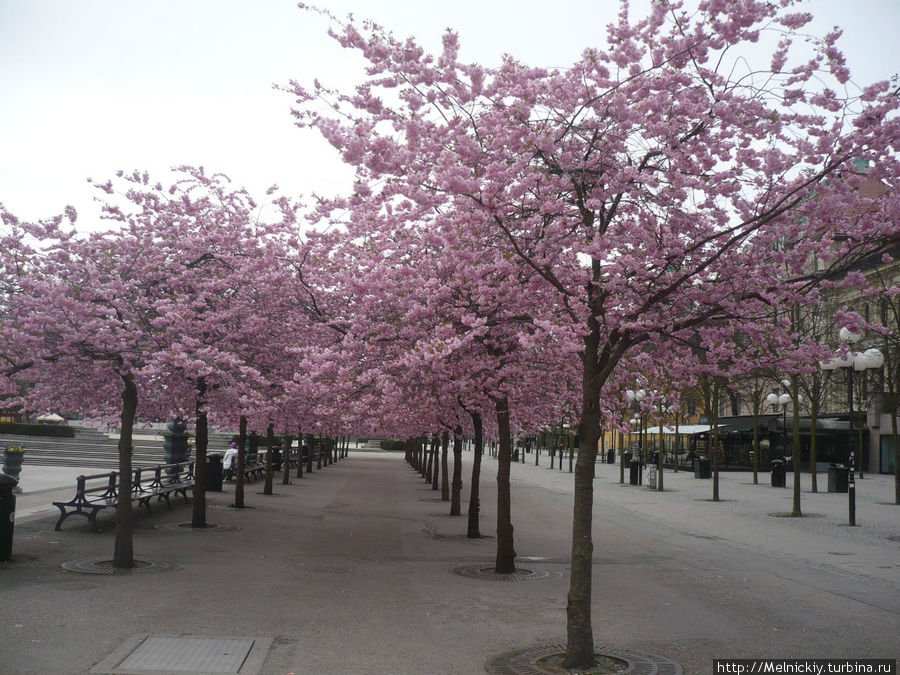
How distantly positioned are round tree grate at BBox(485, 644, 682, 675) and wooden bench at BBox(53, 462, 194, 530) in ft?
32.2

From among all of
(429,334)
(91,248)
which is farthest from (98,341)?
(429,334)

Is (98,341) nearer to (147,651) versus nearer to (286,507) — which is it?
(147,651)

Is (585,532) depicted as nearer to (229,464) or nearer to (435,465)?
(435,465)

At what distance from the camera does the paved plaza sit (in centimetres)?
804

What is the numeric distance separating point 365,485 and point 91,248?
22.8 metres

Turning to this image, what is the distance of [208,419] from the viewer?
17781mm

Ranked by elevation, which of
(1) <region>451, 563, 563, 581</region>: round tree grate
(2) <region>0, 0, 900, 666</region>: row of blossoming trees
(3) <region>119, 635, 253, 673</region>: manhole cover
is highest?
(2) <region>0, 0, 900, 666</region>: row of blossoming trees

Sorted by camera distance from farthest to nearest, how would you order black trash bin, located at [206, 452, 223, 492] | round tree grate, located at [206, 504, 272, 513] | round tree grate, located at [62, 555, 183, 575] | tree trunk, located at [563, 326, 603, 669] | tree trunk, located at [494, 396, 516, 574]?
black trash bin, located at [206, 452, 223, 492], round tree grate, located at [206, 504, 272, 513], tree trunk, located at [494, 396, 516, 574], round tree grate, located at [62, 555, 183, 575], tree trunk, located at [563, 326, 603, 669]

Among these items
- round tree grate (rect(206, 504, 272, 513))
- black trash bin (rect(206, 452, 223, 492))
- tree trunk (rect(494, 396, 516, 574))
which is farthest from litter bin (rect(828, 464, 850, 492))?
tree trunk (rect(494, 396, 516, 574))

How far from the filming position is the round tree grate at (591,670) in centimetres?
742

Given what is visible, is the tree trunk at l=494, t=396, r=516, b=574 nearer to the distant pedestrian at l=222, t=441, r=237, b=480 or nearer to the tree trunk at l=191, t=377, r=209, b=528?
A: the tree trunk at l=191, t=377, r=209, b=528

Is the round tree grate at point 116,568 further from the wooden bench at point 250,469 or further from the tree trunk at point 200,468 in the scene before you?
the wooden bench at point 250,469

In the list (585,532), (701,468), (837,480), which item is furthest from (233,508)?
(701,468)

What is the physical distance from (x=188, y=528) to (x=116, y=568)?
5.65 metres
